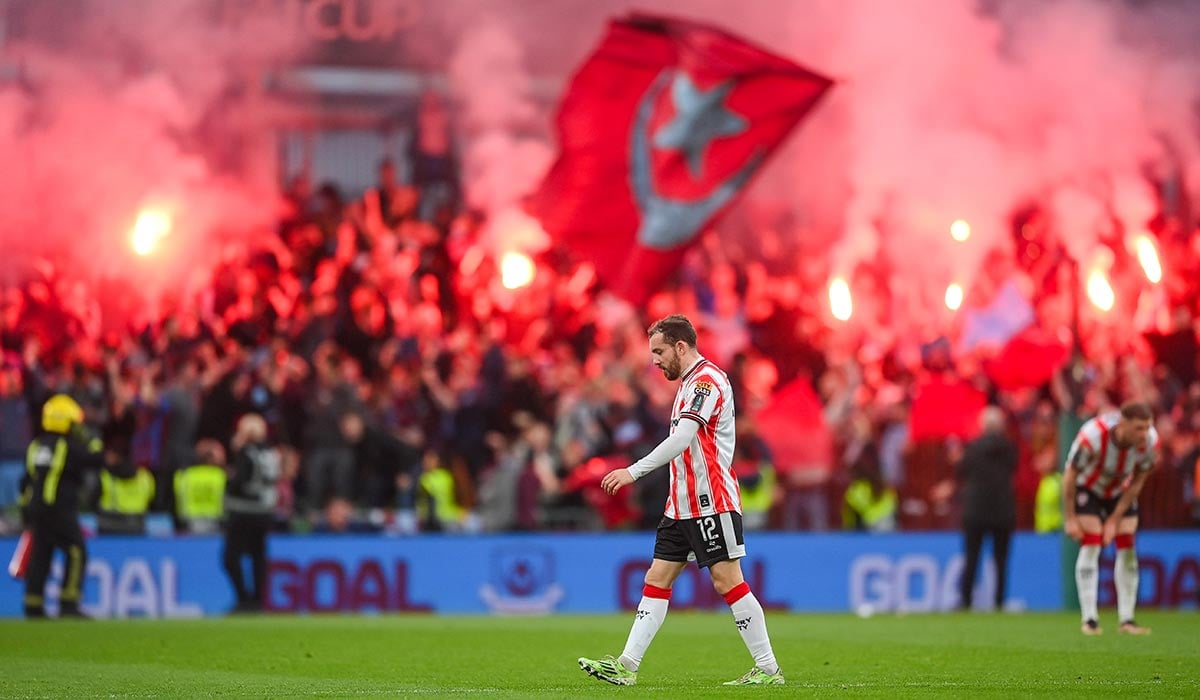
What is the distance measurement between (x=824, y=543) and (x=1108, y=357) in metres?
4.85

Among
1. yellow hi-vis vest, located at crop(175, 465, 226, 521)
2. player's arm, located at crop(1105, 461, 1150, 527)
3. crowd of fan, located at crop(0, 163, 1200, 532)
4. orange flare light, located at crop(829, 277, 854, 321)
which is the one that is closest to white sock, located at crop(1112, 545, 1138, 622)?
player's arm, located at crop(1105, 461, 1150, 527)

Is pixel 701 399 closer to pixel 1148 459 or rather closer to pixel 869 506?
pixel 1148 459

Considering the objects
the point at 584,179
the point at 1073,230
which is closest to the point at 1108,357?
the point at 1073,230

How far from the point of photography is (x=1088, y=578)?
1438 cm

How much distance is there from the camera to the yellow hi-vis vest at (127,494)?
20.0 m

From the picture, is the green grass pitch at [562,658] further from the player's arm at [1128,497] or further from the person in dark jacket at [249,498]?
the person in dark jacket at [249,498]

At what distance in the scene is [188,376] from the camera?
66.5ft

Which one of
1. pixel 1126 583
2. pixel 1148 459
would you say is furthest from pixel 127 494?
pixel 1148 459

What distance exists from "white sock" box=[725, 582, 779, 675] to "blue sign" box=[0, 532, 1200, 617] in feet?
33.2

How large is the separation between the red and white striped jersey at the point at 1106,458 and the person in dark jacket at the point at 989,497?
4451mm

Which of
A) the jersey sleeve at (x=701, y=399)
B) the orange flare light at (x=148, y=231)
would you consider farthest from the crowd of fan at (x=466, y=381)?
the jersey sleeve at (x=701, y=399)

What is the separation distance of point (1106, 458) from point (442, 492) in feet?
28.5

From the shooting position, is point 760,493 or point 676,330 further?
point 760,493

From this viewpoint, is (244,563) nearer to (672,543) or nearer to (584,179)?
(584,179)
